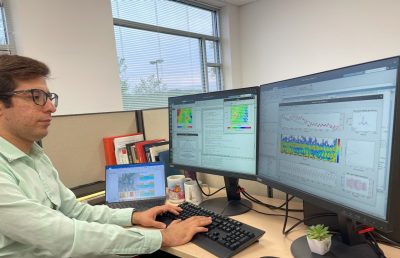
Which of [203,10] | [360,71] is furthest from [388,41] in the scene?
[360,71]

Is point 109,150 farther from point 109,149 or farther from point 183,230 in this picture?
point 183,230

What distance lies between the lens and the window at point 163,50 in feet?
12.8

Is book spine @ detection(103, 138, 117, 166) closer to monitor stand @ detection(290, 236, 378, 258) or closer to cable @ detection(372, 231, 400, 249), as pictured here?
monitor stand @ detection(290, 236, 378, 258)

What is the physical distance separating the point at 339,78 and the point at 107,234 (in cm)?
78

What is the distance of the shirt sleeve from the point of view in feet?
2.66

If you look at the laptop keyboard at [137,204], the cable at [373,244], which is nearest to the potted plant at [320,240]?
the cable at [373,244]

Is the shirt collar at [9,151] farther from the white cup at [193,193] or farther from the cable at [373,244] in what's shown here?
the cable at [373,244]

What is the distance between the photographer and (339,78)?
2.37 feet

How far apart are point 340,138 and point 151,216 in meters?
0.72

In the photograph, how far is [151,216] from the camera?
44.1 inches

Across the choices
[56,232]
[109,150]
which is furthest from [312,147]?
[109,150]

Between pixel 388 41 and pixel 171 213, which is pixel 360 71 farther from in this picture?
pixel 388 41

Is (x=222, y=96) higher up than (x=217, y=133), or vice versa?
(x=222, y=96)

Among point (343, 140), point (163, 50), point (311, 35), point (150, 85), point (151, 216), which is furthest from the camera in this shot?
point (311, 35)
